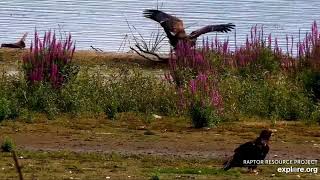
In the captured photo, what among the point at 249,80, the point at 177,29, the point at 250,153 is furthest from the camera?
the point at 177,29

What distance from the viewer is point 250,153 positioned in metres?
10.7

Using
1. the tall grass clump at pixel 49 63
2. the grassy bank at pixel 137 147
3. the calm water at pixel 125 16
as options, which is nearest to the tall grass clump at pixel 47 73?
the tall grass clump at pixel 49 63

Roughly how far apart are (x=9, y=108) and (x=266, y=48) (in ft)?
14.9

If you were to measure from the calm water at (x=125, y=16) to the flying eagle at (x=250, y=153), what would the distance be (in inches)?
598

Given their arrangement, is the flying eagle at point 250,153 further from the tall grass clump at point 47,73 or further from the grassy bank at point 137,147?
the tall grass clump at point 47,73

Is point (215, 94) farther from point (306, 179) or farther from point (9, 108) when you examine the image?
point (306, 179)

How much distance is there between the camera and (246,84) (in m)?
15.9

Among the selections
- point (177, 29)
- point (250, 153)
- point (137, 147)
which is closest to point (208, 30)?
point (177, 29)

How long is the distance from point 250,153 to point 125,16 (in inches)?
986

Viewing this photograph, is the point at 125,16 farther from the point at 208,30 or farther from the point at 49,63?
the point at 49,63

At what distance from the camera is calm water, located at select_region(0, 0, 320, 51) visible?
29281 mm

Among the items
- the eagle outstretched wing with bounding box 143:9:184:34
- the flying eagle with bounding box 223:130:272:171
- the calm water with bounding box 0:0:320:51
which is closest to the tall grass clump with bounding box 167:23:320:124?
the eagle outstretched wing with bounding box 143:9:184:34

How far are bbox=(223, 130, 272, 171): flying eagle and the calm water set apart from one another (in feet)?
49.8

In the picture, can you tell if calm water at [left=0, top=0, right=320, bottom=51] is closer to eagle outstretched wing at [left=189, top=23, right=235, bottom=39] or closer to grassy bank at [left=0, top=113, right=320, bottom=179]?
eagle outstretched wing at [left=189, top=23, right=235, bottom=39]
